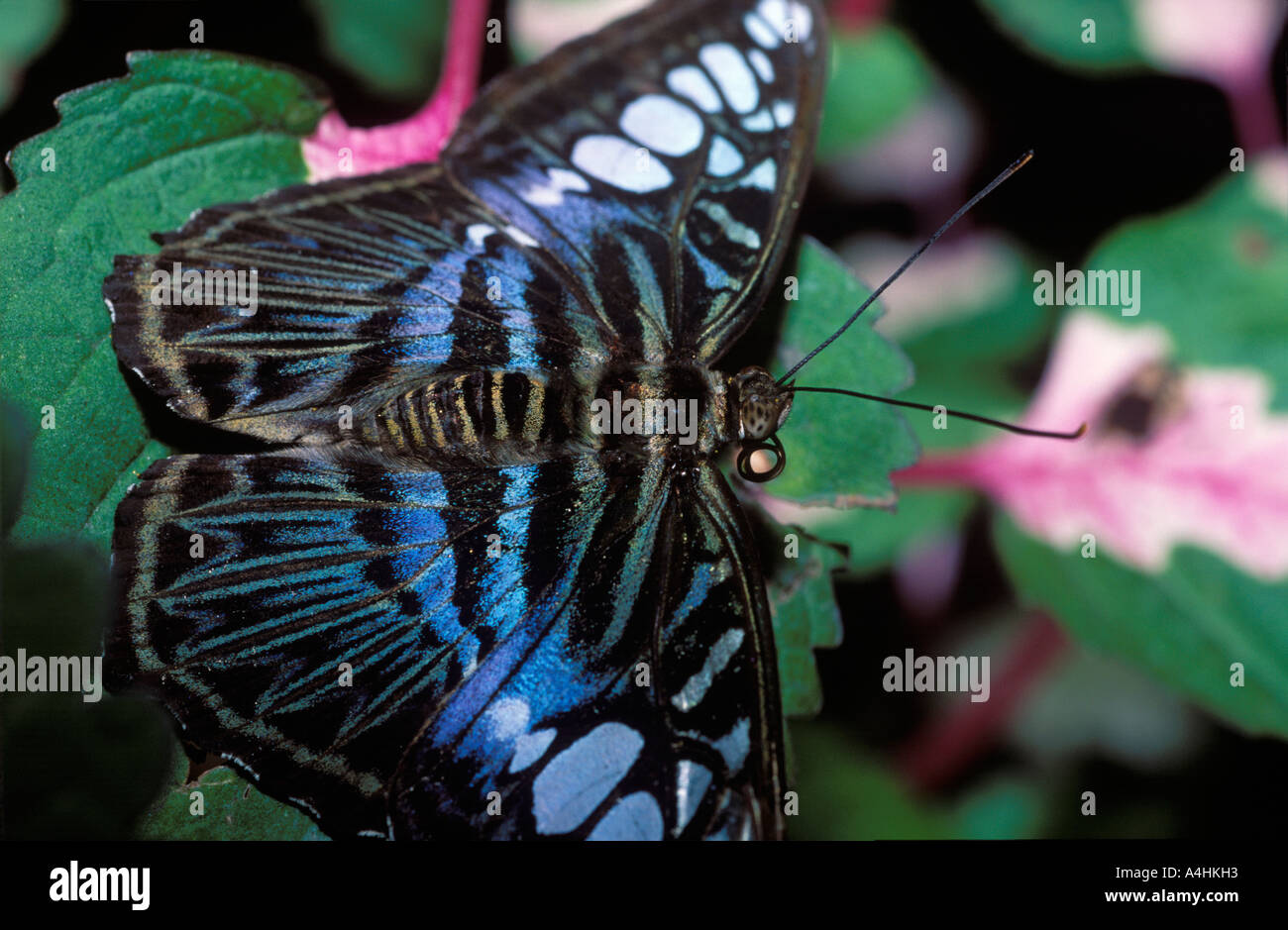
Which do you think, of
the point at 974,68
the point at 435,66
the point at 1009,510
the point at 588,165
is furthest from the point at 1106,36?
the point at 435,66

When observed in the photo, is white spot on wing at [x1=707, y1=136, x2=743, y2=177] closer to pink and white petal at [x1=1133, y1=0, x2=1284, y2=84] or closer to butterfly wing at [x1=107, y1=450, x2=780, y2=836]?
butterfly wing at [x1=107, y1=450, x2=780, y2=836]

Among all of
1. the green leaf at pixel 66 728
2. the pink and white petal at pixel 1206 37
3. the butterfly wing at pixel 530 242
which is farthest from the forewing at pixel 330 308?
the pink and white petal at pixel 1206 37

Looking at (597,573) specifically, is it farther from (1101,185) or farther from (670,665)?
(1101,185)

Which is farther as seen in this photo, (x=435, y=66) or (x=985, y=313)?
(x=985, y=313)

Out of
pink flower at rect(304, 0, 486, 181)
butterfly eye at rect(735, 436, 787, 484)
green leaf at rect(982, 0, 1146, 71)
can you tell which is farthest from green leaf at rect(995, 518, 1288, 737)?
pink flower at rect(304, 0, 486, 181)

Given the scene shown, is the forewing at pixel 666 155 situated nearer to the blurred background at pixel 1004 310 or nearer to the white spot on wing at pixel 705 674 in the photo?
the blurred background at pixel 1004 310

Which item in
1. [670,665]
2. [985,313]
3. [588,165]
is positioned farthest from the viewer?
[985,313]
